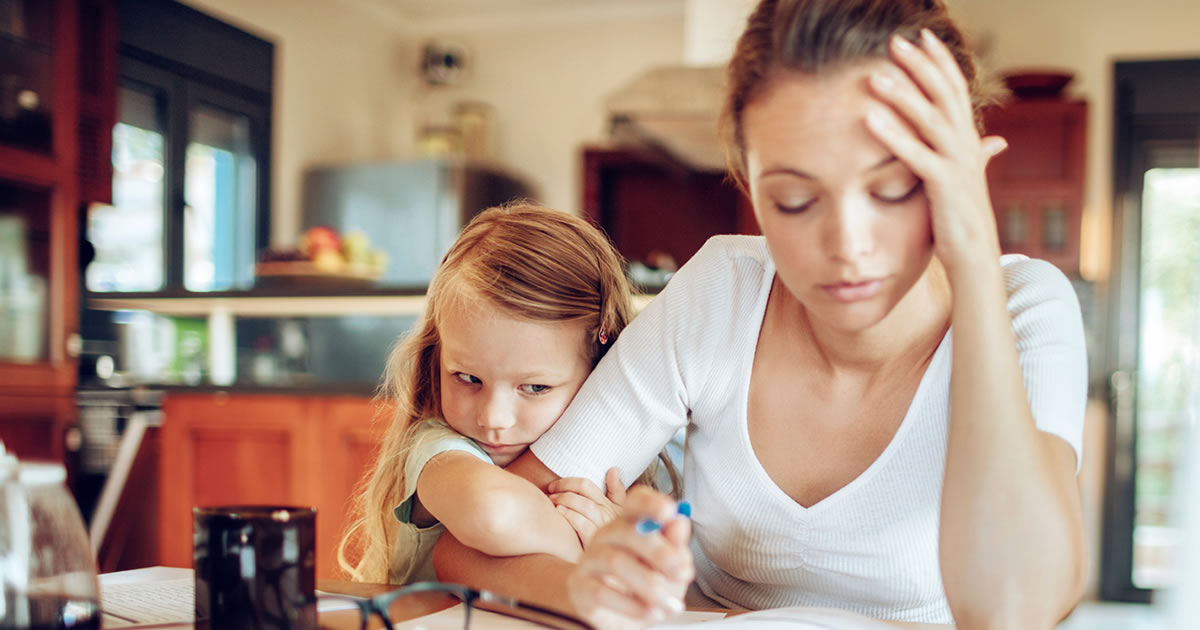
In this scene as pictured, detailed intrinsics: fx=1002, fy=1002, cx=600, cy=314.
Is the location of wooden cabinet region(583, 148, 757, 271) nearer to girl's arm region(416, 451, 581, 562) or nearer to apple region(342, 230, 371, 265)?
apple region(342, 230, 371, 265)

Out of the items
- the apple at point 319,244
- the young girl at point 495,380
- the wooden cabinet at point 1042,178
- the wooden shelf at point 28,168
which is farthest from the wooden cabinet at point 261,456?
the wooden cabinet at point 1042,178

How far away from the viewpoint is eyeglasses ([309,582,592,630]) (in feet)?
2.05

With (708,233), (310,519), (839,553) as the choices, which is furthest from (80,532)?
(708,233)

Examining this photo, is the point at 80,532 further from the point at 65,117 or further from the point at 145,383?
the point at 65,117

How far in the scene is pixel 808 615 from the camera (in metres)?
0.72

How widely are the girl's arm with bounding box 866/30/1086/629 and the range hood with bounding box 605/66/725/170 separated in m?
2.70

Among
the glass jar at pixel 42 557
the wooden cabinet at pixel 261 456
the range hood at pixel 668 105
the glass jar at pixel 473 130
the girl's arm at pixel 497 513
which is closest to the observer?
the glass jar at pixel 42 557

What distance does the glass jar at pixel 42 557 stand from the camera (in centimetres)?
57

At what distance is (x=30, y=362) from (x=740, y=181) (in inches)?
131

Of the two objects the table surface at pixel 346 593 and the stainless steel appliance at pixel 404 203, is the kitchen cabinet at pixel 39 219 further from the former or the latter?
the table surface at pixel 346 593

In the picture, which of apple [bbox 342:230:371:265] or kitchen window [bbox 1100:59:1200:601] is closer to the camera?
apple [bbox 342:230:371:265]

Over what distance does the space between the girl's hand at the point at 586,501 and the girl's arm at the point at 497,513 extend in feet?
0.04

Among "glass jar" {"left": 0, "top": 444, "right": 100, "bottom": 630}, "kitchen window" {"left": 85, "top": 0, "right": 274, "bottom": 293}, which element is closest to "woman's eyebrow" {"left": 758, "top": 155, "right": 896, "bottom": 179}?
"glass jar" {"left": 0, "top": 444, "right": 100, "bottom": 630}

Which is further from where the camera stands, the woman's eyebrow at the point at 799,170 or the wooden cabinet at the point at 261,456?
the wooden cabinet at the point at 261,456
